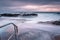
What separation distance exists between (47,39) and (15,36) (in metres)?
3.93

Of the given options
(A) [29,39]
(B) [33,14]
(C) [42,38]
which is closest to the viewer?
(A) [29,39]

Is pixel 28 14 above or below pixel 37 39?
below

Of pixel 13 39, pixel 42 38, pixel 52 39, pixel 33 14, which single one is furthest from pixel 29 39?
pixel 33 14

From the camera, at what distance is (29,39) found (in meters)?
7.32

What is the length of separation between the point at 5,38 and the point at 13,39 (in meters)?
1.65

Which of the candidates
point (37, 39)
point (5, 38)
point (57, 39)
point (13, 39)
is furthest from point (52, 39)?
point (13, 39)

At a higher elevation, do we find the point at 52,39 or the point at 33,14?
the point at 52,39

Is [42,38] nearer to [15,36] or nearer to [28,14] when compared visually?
[15,36]

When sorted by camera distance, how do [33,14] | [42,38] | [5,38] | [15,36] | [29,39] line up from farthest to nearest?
[33,14]
[42,38]
[29,39]
[5,38]
[15,36]

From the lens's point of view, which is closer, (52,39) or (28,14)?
→ (52,39)

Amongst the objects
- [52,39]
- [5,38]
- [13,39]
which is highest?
[13,39]

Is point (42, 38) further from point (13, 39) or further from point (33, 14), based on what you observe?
point (33, 14)

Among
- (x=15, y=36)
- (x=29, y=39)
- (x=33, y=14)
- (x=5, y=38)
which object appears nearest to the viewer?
(x=15, y=36)

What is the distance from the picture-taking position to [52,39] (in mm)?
8047
